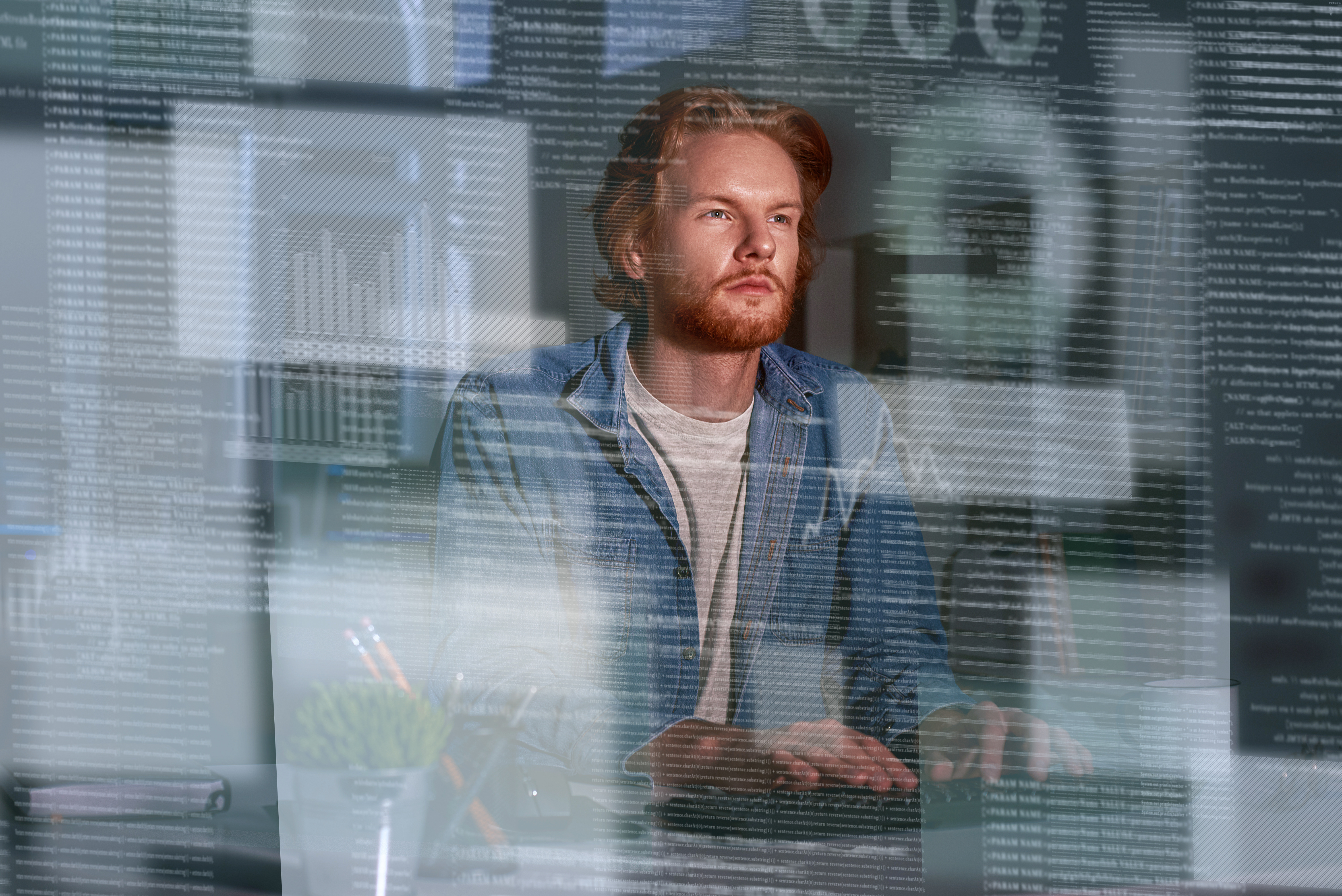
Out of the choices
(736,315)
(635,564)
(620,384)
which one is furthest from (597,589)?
(736,315)

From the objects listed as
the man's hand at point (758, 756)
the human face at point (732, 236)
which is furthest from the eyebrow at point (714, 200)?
the man's hand at point (758, 756)

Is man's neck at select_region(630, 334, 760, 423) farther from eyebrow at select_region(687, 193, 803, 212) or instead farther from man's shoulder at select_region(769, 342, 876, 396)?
eyebrow at select_region(687, 193, 803, 212)

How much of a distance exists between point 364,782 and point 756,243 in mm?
687

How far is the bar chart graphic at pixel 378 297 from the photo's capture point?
80 cm

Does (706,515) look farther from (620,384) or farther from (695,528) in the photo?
(620,384)

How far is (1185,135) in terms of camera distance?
2.68 ft

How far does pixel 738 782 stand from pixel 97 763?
0.69 metres

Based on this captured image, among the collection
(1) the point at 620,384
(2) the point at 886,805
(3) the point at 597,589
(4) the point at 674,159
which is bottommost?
(2) the point at 886,805

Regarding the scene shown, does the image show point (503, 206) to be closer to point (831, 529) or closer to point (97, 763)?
point (831, 529)

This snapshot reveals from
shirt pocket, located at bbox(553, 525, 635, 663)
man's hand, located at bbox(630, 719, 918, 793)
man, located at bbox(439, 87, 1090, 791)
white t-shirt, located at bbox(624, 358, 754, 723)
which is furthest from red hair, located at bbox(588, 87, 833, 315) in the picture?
man's hand, located at bbox(630, 719, 918, 793)

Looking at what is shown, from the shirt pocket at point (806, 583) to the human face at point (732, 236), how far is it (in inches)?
8.4

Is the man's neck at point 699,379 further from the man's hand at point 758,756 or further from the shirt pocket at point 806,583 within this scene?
the man's hand at point 758,756

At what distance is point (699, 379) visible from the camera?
82 centimetres

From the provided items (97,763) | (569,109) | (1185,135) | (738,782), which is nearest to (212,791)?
(97,763)
